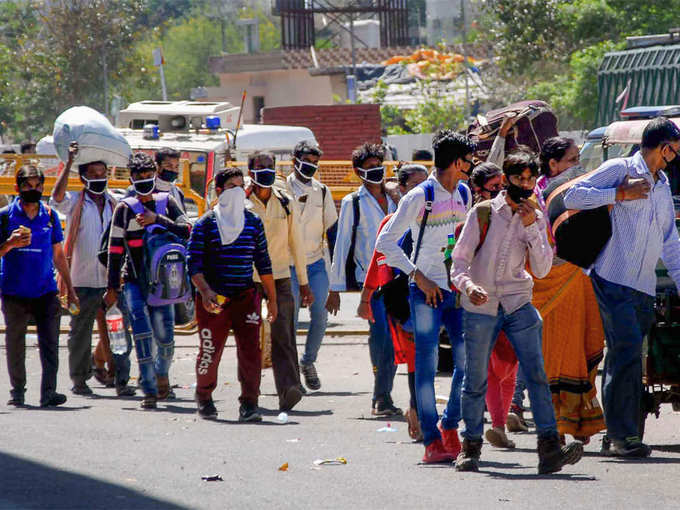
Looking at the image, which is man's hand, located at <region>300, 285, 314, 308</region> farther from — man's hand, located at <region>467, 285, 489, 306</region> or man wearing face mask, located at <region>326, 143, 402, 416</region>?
man's hand, located at <region>467, 285, 489, 306</region>

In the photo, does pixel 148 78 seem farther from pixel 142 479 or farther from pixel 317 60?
pixel 142 479

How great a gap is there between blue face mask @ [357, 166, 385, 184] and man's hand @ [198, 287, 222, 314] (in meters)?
1.69

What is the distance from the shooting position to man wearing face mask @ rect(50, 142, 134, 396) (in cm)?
1148

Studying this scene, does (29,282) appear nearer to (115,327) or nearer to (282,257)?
(115,327)

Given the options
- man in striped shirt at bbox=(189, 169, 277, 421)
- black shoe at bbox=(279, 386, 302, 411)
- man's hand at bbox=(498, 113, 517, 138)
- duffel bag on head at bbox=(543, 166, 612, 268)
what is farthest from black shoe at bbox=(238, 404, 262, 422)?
man's hand at bbox=(498, 113, 517, 138)

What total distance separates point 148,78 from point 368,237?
5180 cm

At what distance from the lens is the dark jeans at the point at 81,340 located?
37.6ft

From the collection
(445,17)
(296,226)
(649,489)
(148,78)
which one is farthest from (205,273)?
(445,17)

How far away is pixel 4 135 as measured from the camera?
229ft

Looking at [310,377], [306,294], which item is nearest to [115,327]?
[306,294]

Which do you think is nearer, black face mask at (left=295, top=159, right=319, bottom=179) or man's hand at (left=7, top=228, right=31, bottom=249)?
man's hand at (left=7, top=228, right=31, bottom=249)

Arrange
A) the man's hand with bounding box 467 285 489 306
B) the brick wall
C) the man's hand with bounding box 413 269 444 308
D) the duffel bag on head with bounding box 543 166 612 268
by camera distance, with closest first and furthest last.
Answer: the man's hand with bounding box 467 285 489 306 → the man's hand with bounding box 413 269 444 308 → the duffel bag on head with bounding box 543 166 612 268 → the brick wall

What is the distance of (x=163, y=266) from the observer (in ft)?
35.2

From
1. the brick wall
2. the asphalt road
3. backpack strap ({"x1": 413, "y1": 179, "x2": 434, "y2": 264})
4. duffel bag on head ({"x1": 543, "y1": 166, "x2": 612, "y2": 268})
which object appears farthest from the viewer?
the brick wall
